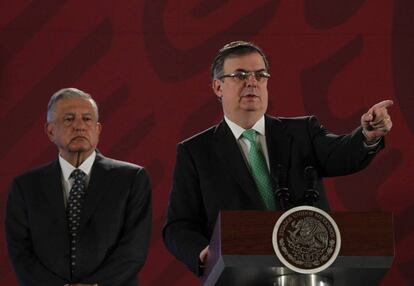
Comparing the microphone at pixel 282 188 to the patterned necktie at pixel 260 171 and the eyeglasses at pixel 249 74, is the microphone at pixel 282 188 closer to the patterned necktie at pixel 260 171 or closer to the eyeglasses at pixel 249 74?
the patterned necktie at pixel 260 171

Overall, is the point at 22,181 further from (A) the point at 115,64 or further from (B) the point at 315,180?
(A) the point at 115,64

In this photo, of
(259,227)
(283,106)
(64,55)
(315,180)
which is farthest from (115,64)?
(259,227)

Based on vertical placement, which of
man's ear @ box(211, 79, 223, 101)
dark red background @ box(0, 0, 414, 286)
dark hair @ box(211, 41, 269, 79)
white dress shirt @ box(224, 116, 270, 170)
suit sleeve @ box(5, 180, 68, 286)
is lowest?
suit sleeve @ box(5, 180, 68, 286)

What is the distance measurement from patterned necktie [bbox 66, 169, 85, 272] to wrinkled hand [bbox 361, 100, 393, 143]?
98 centimetres

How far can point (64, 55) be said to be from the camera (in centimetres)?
488

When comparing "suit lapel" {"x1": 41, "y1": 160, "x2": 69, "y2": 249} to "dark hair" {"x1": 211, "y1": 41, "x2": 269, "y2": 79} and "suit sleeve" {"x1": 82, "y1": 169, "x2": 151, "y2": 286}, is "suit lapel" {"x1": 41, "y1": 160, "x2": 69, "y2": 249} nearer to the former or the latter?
"suit sleeve" {"x1": 82, "y1": 169, "x2": 151, "y2": 286}

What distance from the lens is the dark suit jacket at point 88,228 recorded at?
3207 mm

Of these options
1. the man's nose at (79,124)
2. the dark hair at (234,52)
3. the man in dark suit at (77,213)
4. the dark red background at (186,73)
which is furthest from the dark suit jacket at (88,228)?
the dark red background at (186,73)

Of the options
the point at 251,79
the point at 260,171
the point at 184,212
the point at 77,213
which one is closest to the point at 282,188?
the point at 260,171

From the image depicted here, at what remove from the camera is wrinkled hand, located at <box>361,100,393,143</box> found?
9.17ft

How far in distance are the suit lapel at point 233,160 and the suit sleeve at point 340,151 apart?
25cm

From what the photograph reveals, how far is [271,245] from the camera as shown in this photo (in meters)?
2.56

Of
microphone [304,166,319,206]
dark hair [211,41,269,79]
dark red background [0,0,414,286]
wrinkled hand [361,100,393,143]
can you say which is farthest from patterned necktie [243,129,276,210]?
dark red background [0,0,414,286]

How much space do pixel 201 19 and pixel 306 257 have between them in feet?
8.31
